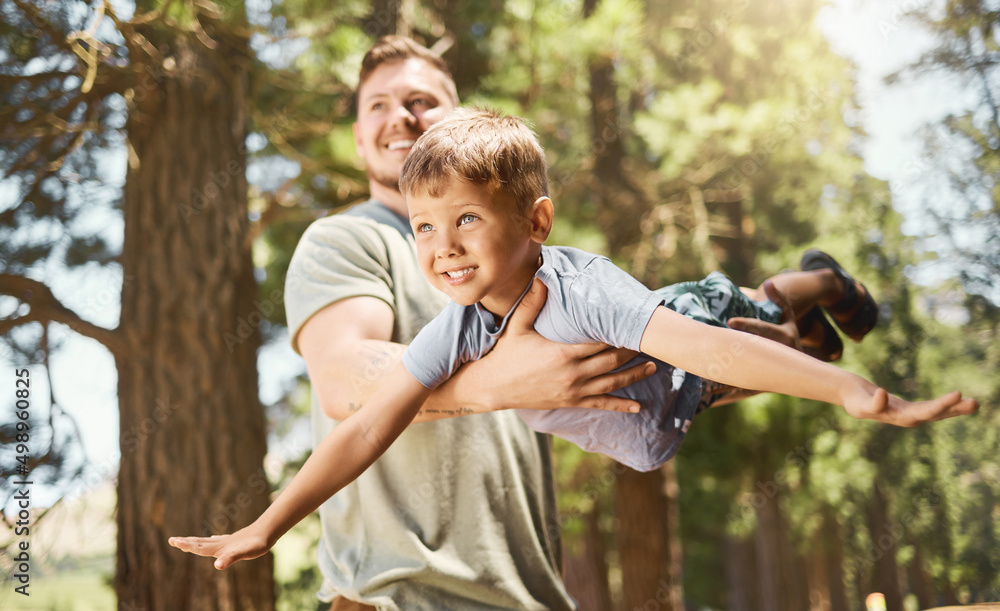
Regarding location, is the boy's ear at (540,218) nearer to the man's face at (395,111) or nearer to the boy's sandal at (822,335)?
the man's face at (395,111)

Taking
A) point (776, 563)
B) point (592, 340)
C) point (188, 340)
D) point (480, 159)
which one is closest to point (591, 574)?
point (776, 563)

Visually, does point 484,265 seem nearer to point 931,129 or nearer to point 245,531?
point 245,531

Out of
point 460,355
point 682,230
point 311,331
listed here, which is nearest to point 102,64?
point 311,331

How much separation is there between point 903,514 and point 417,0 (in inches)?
181

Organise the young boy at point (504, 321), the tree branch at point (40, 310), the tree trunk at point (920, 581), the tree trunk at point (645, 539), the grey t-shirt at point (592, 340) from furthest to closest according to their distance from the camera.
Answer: the tree trunk at point (645, 539), the tree trunk at point (920, 581), the tree branch at point (40, 310), the grey t-shirt at point (592, 340), the young boy at point (504, 321)

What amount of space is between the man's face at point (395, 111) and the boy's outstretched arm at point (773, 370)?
0.93 metres

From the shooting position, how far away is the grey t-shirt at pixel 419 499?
1.50 meters

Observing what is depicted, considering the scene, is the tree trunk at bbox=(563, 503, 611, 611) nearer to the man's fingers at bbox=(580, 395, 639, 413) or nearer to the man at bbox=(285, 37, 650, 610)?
the man at bbox=(285, 37, 650, 610)

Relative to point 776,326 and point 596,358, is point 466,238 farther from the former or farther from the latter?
point 776,326

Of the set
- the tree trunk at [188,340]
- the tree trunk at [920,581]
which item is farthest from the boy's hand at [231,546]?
the tree trunk at [920,581]

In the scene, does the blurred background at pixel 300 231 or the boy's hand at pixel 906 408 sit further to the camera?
the blurred background at pixel 300 231

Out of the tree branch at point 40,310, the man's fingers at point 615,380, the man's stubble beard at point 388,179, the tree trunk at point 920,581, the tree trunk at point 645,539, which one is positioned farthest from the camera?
the tree trunk at point 645,539

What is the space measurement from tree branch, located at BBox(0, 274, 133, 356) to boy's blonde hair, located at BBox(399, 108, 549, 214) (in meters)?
2.14

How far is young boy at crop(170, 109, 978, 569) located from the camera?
3.50ft
